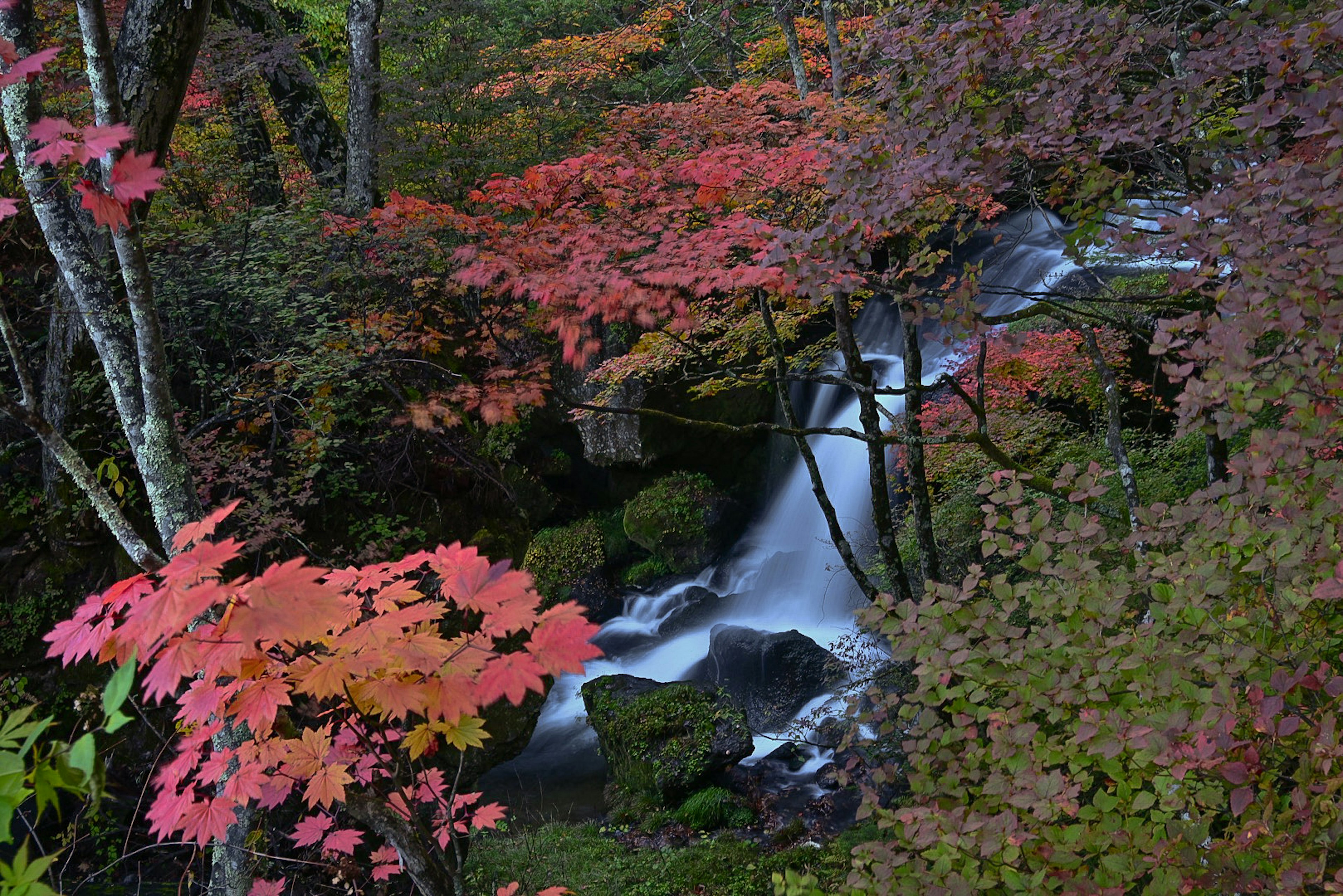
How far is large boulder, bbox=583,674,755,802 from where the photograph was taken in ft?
26.1

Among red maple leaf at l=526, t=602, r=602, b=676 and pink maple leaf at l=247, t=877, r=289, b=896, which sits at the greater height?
red maple leaf at l=526, t=602, r=602, b=676

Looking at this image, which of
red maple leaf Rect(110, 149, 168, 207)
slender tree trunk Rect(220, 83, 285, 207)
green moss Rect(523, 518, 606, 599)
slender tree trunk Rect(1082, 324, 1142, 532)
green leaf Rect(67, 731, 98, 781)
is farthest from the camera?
green moss Rect(523, 518, 606, 599)

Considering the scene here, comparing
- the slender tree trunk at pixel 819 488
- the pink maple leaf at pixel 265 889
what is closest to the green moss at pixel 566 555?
the slender tree trunk at pixel 819 488

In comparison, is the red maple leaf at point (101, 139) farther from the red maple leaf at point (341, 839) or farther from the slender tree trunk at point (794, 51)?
the slender tree trunk at point (794, 51)

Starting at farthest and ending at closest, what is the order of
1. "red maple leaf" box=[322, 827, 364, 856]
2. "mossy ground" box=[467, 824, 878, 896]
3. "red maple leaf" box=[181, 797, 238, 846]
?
"mossy ground" box=[467, 824, 878, 896]
"red maple leaf" box=[322, 827, 364, 856]
"red maple leaf" box=[181, 797, 238, 846]

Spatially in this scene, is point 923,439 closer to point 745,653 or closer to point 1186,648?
point 1186,648

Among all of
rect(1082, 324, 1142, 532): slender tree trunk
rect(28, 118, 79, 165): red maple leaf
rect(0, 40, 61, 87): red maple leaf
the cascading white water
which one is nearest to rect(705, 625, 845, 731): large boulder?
the cascading white water

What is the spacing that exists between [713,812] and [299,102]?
8906 millimetres

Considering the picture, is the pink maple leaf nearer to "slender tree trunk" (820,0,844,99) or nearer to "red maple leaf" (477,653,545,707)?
"red maple leaf" (477,653,545,707)

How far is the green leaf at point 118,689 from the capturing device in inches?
33.5

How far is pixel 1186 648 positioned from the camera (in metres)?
2.49

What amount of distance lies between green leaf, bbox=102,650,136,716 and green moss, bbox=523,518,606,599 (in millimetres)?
11897

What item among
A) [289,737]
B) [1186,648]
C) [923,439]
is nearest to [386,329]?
[923,439]

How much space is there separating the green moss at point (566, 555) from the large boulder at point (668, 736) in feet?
12.8
